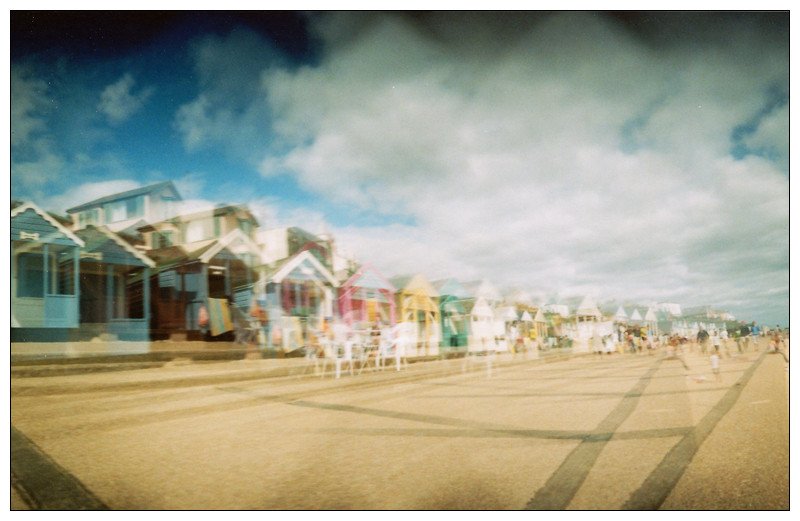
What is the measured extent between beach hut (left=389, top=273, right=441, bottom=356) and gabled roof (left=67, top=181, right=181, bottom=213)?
1382 millimetres

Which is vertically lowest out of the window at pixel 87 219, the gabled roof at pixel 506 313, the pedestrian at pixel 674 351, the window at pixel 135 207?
the pedestrian at pixel 674 351

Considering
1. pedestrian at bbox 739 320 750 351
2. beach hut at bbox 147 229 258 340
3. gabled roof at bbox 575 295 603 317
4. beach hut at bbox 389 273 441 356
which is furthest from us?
pedestrian at bbox 739 320 750 351

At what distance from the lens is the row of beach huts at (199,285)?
2244 mm

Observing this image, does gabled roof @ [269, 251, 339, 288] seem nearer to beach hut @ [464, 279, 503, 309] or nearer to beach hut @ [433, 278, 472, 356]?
beach hut @ [433, 278, 472, 356]

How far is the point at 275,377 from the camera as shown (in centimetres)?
251

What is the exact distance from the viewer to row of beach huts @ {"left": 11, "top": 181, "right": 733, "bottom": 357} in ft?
7.36

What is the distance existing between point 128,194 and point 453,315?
6.42 ft

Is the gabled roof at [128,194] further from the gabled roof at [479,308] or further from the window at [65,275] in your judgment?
the gabled roof at [479,308]

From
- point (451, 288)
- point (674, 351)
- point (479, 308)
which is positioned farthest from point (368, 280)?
point (674, 351)

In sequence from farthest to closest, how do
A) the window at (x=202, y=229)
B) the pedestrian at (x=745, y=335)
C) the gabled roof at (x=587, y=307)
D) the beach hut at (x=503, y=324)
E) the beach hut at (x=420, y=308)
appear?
the pedestrian at (x=745, y=335)
the gabled roof at (x=587, y=307)
the beach hut at (x=503, y=324)
the beach hut at (x=420, y=308)
the window at (x=202, y=229)

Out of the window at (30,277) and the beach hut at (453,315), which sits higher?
the window at (30,277)

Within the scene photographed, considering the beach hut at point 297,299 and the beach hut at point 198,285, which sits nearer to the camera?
the beach hut at point 198,285

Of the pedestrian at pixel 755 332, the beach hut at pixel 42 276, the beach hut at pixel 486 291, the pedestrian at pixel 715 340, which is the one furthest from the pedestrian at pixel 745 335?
the beach hut at pixel 42 276

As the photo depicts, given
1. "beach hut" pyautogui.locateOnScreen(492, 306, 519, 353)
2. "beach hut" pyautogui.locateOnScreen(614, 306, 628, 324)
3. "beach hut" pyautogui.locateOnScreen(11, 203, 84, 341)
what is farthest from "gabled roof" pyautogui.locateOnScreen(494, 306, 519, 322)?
"beach hut" pyautogui.locateOnScreen(11, 203, 84, 341)
